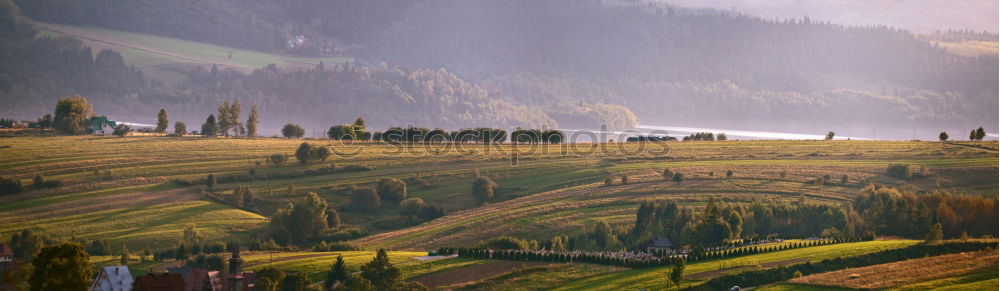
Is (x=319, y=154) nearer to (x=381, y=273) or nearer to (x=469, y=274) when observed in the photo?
(x=381, y=273)

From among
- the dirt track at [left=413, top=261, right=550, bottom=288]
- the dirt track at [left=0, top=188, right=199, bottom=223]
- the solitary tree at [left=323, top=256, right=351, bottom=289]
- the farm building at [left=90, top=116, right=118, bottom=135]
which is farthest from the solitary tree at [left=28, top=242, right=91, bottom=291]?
the farm building at [left=90, top=116, right=118, bottom=135]

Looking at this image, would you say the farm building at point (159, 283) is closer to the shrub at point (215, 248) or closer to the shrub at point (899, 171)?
the shrub at point (215, 248)

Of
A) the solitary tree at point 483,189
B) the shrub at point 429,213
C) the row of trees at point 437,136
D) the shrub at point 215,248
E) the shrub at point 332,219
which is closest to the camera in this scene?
the shrub at point 215,248

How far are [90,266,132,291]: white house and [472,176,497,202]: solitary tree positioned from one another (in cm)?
4619

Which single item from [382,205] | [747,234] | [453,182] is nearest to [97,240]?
[382,205]

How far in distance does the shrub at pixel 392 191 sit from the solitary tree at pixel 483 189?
8.93 meters

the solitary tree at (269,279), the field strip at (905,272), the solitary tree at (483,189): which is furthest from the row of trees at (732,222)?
the solitary tree at (269,279)

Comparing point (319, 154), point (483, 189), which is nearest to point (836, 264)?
point (483, 189)

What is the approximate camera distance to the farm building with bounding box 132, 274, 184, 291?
65.1 m

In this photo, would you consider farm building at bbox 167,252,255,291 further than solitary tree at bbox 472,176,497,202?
No

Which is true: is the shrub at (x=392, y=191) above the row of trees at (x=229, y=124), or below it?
below

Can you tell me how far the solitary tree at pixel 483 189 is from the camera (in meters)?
106

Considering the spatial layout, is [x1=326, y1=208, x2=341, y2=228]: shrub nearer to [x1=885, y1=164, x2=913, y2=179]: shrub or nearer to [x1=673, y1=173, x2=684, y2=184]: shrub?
[x1=673, y1=173, x2=684, y2=184]: shrub

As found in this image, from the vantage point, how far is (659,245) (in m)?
77.1
